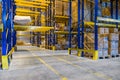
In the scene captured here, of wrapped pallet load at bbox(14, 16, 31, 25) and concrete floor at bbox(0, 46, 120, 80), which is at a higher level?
wrapped pallet load at bbox(14, 16, 31, 25)

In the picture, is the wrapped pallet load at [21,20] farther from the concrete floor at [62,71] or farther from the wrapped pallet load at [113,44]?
the wrapped pallet load at [113,44]

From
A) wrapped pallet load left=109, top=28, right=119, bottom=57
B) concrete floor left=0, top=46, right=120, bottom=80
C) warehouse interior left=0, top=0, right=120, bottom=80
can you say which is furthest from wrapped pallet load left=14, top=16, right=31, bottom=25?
wrapped pallet load left=109, top=28, right=119, bottom=57

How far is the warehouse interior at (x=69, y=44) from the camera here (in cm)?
576

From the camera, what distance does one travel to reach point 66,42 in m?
17.7

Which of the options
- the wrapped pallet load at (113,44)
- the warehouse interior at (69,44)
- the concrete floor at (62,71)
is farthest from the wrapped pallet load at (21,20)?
the wrapped pallet load at (113,44)

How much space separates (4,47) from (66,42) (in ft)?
38.9

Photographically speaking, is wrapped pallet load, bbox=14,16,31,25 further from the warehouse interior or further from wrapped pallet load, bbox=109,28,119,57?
wrapped pallet load, bbox=109,28,119,57

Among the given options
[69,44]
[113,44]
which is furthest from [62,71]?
[69,44]

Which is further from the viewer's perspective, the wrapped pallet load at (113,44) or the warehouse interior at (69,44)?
the wrapped pallet load at (113,44)

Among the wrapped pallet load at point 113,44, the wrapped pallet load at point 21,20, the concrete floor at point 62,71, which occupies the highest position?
the wrapped pallet load at point 21,20

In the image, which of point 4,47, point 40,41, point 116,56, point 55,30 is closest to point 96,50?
point 116,56

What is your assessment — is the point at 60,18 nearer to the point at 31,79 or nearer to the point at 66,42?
the point at 66,42

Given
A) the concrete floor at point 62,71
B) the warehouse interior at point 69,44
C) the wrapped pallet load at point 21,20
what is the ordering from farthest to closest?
1. the wrapped pallet load at point 21,20
2. the warehouse interior at point 69,44
3. the concrete floor at point 62,71

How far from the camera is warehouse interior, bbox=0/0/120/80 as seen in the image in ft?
18.9
